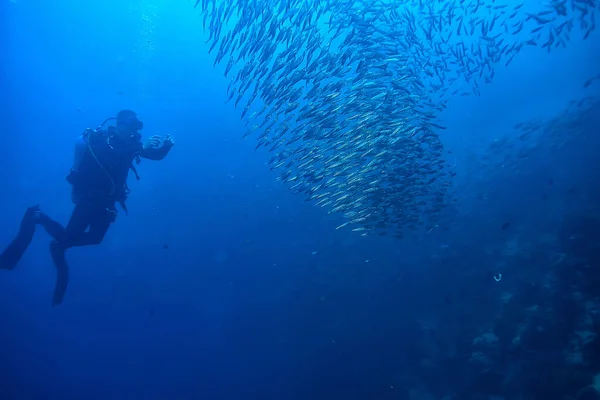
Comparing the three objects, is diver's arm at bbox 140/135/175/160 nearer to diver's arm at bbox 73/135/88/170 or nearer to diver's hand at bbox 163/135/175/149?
diver's hand at bbox 163/135/175/149

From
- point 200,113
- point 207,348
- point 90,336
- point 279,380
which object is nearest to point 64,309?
point 90,336

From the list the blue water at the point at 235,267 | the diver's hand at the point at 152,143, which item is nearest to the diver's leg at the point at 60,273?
the diver's hand at the point at 152,143

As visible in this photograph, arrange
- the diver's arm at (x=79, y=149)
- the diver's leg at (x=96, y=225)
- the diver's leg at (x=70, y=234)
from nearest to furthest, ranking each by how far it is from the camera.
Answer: the diver's arm at (x=79, y=149), the diver's leg at (x=70, y=234), the diver's leg at (x=96, y=225)

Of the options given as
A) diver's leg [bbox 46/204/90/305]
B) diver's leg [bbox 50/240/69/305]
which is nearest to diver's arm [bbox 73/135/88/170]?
diver's leg [bbox 46/204/90/305]

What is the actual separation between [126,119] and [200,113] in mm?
34871

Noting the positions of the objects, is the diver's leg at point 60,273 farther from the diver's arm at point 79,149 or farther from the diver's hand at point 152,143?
the diver's hand at point 152,143

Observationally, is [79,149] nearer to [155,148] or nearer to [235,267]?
[155,148]

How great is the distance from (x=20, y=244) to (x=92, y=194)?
6.36 feet

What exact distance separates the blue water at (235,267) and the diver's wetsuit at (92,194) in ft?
36.8

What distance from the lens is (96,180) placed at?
690cm

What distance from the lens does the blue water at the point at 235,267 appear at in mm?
13500

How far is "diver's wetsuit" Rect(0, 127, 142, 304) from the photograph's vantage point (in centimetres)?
677

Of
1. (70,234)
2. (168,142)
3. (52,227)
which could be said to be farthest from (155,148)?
(52,227)

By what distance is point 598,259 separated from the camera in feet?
35.2
